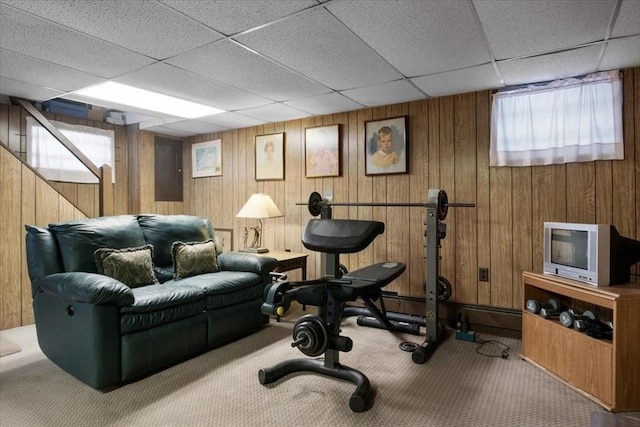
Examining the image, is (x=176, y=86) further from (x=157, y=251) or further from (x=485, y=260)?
(x=485, y=260)

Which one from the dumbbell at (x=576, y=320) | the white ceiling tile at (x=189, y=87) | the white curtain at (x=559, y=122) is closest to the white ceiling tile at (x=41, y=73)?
the white ceiling tile at (x=189, y=87)

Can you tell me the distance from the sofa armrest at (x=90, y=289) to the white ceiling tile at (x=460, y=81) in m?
2.70

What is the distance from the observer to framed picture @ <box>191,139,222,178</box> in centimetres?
514

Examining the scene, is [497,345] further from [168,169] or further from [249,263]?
[168,169]

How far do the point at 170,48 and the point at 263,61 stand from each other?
0.63 meters

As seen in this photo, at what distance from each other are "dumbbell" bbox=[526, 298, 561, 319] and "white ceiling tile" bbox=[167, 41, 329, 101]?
2.43m

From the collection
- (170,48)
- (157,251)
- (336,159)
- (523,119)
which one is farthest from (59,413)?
(523,119)

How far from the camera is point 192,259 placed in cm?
326

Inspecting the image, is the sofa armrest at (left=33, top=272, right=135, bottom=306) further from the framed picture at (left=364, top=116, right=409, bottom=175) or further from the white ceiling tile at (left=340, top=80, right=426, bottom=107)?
the framed picture at (left=364, top=116, right=409, bottom=175)

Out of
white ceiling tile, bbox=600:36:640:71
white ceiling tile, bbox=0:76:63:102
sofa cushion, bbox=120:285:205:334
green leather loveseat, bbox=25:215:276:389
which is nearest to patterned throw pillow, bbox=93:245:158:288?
green leather loveseat, bbox=25:215:276:389

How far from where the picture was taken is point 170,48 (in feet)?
7.96

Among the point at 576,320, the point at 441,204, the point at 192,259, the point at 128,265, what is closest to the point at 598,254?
the point at 576,320

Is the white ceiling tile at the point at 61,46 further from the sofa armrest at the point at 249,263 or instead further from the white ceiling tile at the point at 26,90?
the sofa armrest at the point at 249,263

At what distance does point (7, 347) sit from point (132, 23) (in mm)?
2716
